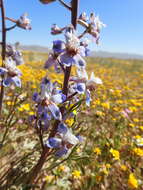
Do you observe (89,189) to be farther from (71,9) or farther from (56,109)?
(71,9)

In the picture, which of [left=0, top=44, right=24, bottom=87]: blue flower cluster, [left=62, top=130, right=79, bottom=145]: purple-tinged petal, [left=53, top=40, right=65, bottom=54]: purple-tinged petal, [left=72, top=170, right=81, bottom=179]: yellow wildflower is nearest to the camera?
[left=53, top=40, right=65, bottom=54]: purple-tinged petal

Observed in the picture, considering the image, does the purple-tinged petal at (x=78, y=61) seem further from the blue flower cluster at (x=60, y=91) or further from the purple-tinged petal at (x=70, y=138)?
the purple-tinged petal at (x=70, y=138)

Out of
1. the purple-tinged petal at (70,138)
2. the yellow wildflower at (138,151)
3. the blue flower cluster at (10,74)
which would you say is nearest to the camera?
the purple-tinged petal at (70,138)

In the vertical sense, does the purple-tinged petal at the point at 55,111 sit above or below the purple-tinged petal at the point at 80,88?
Result: below

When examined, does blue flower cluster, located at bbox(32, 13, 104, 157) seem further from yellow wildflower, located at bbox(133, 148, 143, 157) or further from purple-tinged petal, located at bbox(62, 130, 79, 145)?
yellow wildflower, located at bbox(133, 148, 143, 157)

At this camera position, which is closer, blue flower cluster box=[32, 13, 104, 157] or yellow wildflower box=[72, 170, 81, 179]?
blue flower cluster box=[32, 13, 104, 157]

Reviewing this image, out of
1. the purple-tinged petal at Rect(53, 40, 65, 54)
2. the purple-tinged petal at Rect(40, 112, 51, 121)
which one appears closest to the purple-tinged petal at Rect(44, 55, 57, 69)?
the purple-tinged petal at Rect(53, 40, 65, 54)

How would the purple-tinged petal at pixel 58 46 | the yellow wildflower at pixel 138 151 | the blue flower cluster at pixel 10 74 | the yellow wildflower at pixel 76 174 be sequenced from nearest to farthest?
1. the purple-tinged petal at pixel 58 46
2. the blue flower cluster at pixel 10 74
3. the yellow wildflower at pixel 76 174
4. the yellow wildflower at pixel 138 151

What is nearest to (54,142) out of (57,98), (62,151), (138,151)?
(62,151)

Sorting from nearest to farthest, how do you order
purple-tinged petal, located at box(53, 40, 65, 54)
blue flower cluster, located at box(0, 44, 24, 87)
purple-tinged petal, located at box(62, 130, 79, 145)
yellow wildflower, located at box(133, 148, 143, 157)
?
purple-tinged petal, located at box(53, 40, 65, 54)
purple-tinged petal, located at box(62, 130, 79, 145)
blue flower cluster, located at box(0, 44, 24, 87)
yellow wildflower, located at box(133, 148, 143, 157)

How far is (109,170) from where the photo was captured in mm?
3316

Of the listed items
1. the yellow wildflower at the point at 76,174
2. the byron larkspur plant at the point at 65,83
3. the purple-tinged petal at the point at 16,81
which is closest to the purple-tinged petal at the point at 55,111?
the byron larkspur plant at the point at 65,83

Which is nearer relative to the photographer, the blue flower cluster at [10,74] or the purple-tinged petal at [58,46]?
the purple-tinged petal at [58,46]

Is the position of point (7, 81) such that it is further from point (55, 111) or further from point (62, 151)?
point (62, 151)
